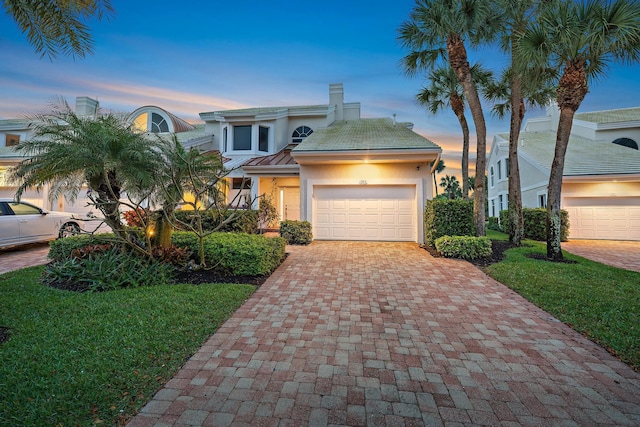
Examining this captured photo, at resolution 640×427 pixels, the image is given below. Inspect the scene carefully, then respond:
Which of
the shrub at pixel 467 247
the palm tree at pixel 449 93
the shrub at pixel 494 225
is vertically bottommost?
the shrub at pixel 467 247

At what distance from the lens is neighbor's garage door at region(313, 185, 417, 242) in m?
11.4

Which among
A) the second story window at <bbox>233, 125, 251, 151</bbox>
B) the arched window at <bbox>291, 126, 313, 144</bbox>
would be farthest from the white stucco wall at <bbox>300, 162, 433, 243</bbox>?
the arched window at <bbox>291, 126, 313, 144</bbox>

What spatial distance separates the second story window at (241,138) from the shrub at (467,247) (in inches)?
467

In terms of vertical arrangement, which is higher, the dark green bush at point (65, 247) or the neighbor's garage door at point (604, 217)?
the neighbor's garage door at point (604, 217)

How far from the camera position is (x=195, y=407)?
231 centimetres

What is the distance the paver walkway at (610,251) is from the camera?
27.2 ft

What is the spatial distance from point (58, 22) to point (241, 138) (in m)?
12.1

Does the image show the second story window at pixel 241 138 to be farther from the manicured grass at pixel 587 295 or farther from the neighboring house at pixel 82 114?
the manicured grass at pixel 587 295

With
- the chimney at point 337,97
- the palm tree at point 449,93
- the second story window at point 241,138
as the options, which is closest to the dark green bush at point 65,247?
the second story window at point 241,138

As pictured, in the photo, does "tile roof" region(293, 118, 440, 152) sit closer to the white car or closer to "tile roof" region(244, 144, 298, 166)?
"tile roof" region(244, 144, 298, 166)

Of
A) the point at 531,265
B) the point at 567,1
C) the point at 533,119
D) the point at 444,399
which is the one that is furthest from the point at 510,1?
the point at 533,119

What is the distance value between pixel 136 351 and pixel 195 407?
1254 mm

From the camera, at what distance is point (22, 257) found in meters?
8.18

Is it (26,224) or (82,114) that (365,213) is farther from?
(82,114)
